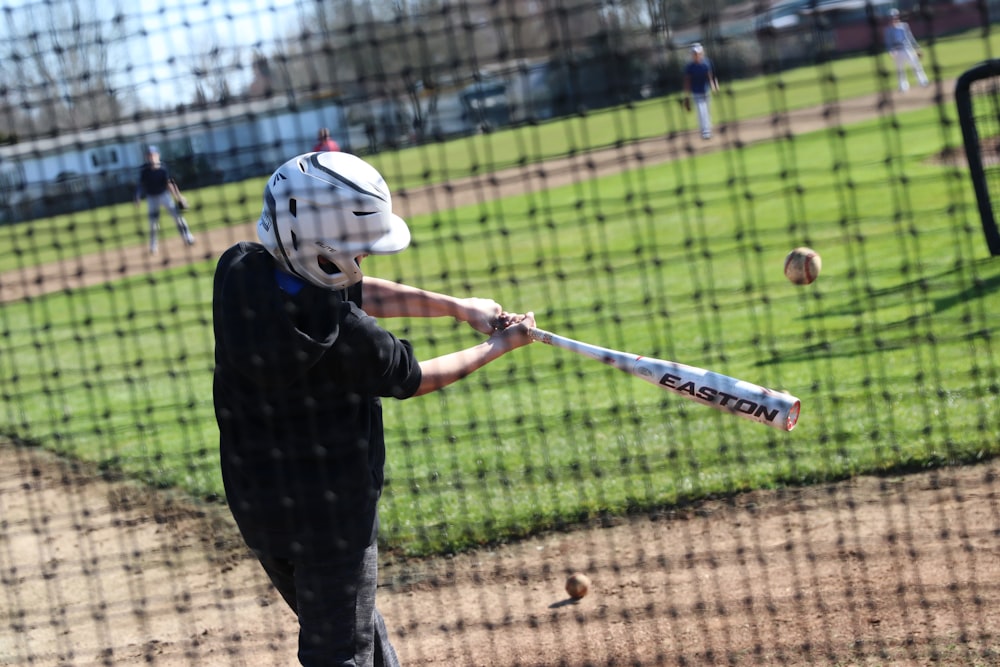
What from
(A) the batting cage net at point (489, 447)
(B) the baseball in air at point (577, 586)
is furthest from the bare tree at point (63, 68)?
(B) the baseball in air at point (577, 586)

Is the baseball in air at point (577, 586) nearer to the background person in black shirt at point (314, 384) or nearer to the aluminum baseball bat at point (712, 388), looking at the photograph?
the aluminum baseball bat at point (712, 388)

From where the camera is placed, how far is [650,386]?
24.8 feet

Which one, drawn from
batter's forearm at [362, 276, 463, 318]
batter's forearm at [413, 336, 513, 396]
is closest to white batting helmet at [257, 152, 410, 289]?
batter's forearm at [413, 336, 513, 396]

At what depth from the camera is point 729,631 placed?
13.9 ft

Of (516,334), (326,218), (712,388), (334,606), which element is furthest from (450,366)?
(712,388)

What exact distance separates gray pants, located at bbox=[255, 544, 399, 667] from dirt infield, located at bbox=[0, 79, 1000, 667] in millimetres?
1193

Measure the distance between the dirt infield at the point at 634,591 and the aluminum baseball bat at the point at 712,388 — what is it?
984 millimetres

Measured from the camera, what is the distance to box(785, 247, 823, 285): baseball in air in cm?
501

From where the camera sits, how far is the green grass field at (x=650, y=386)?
5.66 m

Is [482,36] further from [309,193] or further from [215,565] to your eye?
[309,193]

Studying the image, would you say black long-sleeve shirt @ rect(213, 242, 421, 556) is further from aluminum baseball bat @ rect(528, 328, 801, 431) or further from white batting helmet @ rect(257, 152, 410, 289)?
aluminum baseball bat @ rect(528, 328, 801, 431)

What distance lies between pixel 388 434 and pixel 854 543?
342cm

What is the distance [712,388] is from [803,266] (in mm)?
1515

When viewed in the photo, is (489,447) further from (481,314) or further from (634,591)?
(481,314)
